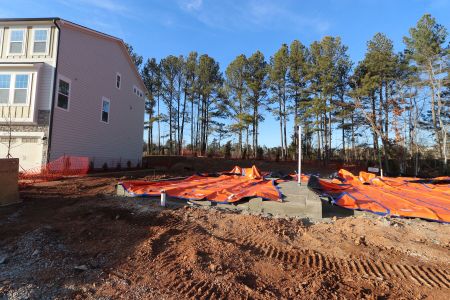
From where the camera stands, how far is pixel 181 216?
6.22m

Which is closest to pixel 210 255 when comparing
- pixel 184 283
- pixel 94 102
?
pixel 184 283

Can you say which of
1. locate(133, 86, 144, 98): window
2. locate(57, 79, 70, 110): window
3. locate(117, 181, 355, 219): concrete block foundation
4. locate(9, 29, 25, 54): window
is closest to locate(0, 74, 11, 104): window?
locate(9, 29, 25, 54): window

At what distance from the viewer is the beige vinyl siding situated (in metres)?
14.2

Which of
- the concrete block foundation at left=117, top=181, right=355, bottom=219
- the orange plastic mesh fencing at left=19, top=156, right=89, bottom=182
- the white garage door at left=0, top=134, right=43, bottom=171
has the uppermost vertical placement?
the white garage door at left=0, top=134, right=43, bottom=171

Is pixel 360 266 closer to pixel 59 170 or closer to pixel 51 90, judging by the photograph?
pixel 59 170

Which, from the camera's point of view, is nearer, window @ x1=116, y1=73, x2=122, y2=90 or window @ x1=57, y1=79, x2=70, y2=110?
window @ x1=57, y1=79, x2=70, y2=110

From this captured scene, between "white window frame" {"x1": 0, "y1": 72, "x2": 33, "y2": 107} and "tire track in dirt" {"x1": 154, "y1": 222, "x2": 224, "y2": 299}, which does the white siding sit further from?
"tire track in dirt" {"x1": 154, "y1": 222, "x2": 224, "y2": 299}

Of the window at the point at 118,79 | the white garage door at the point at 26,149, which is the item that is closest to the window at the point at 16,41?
the white garage door at the point at 26,149

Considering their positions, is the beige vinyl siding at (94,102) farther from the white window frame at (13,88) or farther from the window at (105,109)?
the white window frame at (13,88)

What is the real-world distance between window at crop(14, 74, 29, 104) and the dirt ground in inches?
350

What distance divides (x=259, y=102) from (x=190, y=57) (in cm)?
1065

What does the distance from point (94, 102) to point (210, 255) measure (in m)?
15.4

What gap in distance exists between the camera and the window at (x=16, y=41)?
1407 centimetres

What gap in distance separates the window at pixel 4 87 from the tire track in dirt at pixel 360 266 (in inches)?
570
